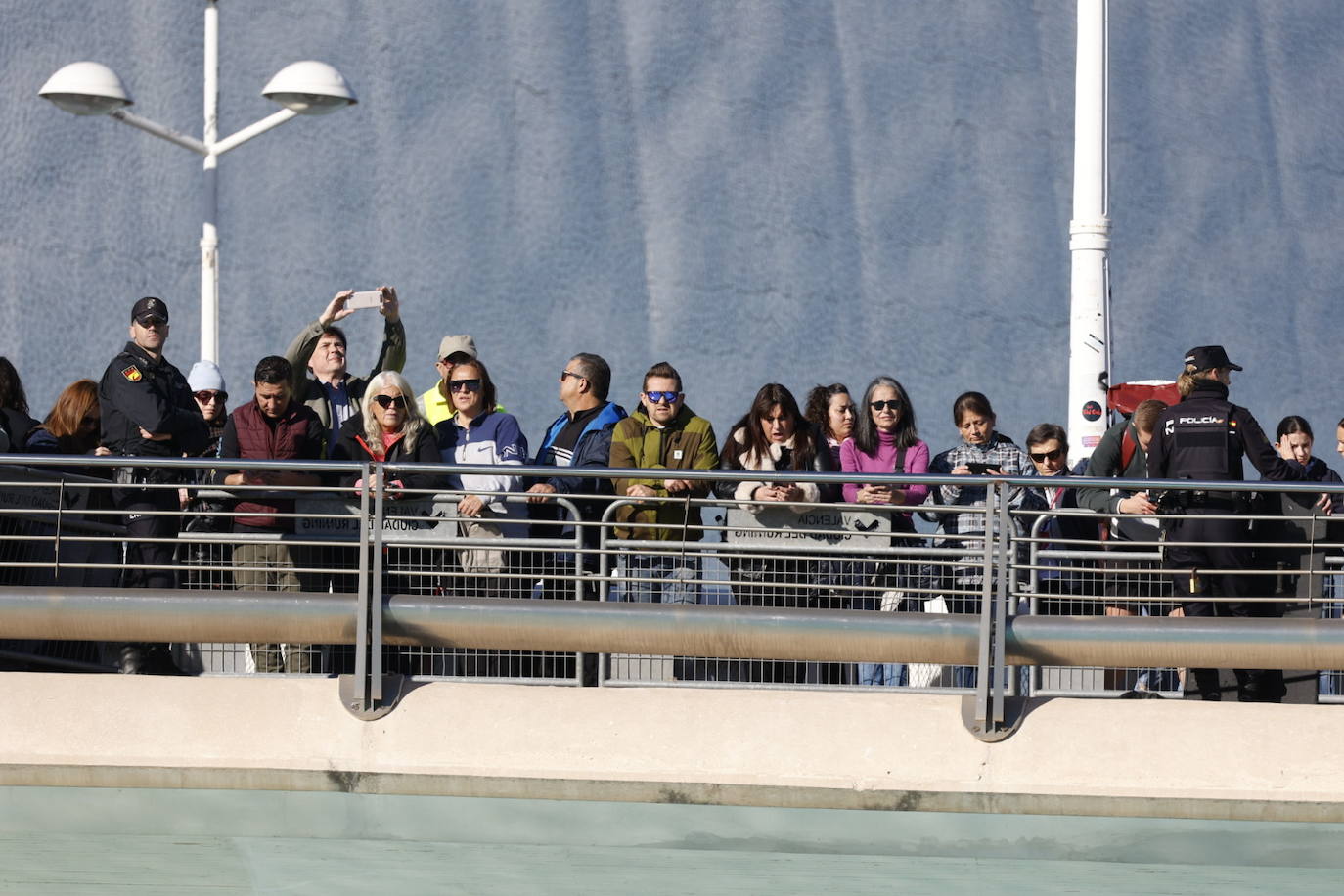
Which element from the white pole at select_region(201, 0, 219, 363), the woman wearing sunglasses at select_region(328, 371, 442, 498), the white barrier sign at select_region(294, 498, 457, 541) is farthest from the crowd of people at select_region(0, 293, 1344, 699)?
the white pole at select_region(201, 0, 219, 363)

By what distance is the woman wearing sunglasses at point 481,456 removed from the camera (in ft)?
26.8

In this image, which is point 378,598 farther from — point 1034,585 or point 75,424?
point 1034,585

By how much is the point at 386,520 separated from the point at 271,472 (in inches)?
40.3

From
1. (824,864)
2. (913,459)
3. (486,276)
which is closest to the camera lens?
(824,864)

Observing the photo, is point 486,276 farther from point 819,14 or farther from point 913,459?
point 913,459

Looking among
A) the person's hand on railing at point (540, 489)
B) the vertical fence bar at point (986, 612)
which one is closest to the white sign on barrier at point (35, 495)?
the person's hand on railing at point (540, 489)

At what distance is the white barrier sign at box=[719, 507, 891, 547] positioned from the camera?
320 inches

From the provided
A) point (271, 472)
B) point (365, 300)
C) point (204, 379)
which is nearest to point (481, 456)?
point (271, 472)

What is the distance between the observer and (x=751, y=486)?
8.60m

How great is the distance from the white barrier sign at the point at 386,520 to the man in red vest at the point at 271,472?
0.45ft

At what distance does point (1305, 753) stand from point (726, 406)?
Answer: 47.2 ft

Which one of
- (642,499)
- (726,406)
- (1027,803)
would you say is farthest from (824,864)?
(726,406)

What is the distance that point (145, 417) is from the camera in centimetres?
877

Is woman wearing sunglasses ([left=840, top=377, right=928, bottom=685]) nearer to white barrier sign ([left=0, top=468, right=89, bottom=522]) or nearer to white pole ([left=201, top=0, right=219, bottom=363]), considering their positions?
white barrier sign ([left=0, top=468, right=89, bottom=522])
